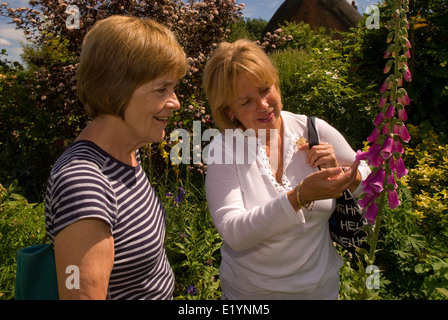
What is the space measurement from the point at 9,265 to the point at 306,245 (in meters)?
2.40

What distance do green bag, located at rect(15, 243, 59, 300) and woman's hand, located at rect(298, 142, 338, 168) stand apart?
1.28 meters

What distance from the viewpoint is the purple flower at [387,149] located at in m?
1.38

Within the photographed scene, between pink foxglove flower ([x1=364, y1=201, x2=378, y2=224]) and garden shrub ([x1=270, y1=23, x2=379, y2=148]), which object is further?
garden shrub ([x1=270, y1=23, x2=379, y2=148])

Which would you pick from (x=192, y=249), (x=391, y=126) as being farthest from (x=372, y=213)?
(x=192, y=249)

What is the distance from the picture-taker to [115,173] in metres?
1.46

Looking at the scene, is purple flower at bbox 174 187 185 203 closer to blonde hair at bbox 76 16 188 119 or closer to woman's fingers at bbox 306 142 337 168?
woman's fingers at bbox 306 142 337 168

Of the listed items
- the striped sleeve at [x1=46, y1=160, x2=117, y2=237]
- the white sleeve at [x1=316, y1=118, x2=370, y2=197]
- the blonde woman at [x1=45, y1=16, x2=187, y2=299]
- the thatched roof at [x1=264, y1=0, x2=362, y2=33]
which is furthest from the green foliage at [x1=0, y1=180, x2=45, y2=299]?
the thatched roof at [x1=264, y1=0, x2=362, y2=33]

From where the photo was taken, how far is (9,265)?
286 cm

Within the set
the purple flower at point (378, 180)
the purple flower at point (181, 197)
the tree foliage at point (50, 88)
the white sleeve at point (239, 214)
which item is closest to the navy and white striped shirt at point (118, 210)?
the white sleeve at point (239, 214)

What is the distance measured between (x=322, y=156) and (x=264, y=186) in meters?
0.34

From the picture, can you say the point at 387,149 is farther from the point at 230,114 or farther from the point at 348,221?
the point at 230,114

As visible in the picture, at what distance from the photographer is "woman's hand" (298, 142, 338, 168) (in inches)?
73.2

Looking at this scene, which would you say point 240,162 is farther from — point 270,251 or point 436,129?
point 436,129

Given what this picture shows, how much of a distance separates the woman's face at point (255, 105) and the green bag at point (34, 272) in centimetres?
116
